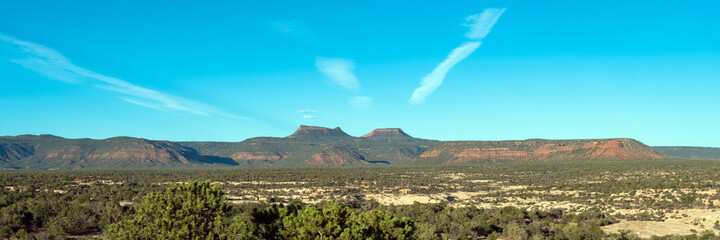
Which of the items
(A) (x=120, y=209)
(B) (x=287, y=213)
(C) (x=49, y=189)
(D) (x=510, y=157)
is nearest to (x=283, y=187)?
(C) (x=49, y=189)

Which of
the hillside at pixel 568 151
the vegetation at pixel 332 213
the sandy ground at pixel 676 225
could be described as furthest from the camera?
the hillside at pixel 568 151

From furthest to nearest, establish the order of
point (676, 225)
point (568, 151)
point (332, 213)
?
point (568, 151) < point (676, 225) < point (332, 213)

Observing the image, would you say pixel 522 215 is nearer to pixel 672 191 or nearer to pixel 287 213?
pixel 287 213

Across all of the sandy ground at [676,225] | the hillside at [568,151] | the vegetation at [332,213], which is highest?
the hillside at [568,151]

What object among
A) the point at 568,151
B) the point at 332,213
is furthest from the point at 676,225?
the point at 568,151

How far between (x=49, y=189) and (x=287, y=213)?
4339 centimetres

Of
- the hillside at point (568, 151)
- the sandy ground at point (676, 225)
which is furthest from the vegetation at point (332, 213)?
the hillside at point (568, 151)

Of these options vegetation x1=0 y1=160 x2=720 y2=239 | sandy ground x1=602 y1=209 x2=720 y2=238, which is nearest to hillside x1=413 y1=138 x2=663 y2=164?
vegetation x1=0 y1=160 x2=720 y2=239

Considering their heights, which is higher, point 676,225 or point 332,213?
point 332,213

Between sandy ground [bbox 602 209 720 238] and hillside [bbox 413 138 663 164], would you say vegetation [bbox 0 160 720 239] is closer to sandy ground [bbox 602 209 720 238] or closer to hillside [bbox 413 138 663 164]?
sandy ground [bbox 602 209 720 238]

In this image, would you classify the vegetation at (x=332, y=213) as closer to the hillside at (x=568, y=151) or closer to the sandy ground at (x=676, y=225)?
the sandy ground at (x=676, y=225)

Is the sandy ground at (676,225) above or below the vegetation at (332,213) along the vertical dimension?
below

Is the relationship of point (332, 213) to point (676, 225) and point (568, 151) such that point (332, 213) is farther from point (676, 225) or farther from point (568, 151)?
point (568, 151)

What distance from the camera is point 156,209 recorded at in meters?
18.9
